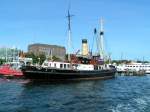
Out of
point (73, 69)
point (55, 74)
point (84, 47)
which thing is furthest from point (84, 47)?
point (55, 74)

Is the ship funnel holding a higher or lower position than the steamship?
higher

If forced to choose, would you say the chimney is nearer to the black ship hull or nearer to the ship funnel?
the ship funnel

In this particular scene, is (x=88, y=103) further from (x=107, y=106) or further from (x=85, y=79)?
(x=85, y=79)

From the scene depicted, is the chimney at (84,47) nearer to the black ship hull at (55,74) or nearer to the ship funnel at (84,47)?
the ship funnel at (84,47)

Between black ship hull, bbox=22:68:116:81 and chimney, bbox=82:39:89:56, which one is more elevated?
chimney, bbox=82:39:89:56

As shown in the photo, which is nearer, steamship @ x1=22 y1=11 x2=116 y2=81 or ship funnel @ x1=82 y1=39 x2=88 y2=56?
steamship @ x1=22 y1=11 x2=116 y2=81

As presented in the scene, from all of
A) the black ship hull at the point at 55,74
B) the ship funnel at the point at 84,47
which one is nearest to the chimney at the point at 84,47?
the ship funnel at the point at 84,47

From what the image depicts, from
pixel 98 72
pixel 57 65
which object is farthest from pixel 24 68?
pixel 98 72

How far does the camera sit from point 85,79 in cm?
10600

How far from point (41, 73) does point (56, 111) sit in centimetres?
4680

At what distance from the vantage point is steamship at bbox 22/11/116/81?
91125 mm

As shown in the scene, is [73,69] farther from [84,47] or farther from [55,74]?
[84,47]

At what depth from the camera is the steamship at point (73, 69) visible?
299 feet

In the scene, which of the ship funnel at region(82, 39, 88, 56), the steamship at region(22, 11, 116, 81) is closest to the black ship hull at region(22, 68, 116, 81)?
the steamship at region(22, 11, 116, 81)
